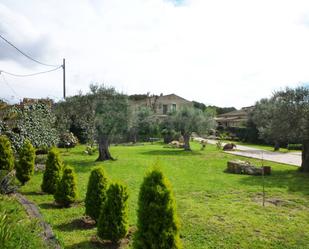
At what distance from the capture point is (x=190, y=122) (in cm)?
2539

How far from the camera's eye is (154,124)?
37.8 m

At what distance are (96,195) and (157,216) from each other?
7.89 feet

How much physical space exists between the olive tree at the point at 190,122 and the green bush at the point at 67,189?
1844cm

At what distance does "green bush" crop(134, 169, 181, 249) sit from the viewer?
4223mm

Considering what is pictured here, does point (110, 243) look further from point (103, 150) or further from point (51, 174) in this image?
point (103, 150)

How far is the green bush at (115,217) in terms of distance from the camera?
205 inches

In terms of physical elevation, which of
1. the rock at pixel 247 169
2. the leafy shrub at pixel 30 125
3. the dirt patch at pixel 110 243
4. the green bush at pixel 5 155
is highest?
the leafy shrub at pixel 30 125

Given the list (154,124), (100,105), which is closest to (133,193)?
(100,105)

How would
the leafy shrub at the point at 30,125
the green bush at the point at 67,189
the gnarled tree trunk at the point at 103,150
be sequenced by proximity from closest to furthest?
the green bush at the point at 67,189 → the leafy shrub at the point at 30,125 → the gnarled tree trunk at the point at 103,150

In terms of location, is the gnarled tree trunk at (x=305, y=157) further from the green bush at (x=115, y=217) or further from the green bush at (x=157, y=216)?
the green bush at (x=157, y=216)

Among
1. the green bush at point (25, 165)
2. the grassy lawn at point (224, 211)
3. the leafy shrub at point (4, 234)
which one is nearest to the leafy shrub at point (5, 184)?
the grassy lawn at point (224, 211)

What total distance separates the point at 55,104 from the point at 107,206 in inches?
582

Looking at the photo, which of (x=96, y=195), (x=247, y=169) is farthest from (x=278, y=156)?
(x=96, y=195)

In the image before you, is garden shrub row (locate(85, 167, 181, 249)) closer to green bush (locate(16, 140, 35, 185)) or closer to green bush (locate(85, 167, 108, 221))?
green bush (locate(85, 167, 108, 221))
